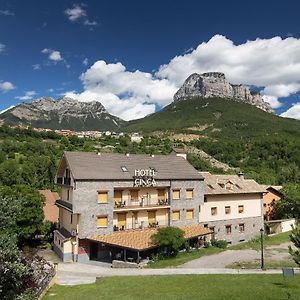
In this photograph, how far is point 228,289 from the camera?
22156 mm

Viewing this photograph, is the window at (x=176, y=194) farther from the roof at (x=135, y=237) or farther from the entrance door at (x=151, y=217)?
the roof at (x=135, y=237)

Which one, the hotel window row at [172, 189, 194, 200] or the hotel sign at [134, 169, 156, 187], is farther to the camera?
the hotel window row at [172, 189, 194, 200]

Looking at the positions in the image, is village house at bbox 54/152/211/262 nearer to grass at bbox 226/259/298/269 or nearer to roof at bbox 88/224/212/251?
roof at bbox 88/224/212/251

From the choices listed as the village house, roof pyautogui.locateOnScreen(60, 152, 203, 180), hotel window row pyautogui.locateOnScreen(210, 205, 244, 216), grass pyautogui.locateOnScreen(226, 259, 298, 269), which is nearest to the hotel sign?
the village house

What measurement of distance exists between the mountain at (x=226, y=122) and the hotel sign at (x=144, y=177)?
119493mm

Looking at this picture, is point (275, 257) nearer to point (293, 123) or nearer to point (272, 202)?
point (272, 202)

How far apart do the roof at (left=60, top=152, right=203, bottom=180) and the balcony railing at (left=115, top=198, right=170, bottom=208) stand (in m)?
2.58

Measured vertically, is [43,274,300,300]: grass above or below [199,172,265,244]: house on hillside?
below

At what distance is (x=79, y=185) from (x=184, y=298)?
1901cm

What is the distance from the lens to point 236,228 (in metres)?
47.2

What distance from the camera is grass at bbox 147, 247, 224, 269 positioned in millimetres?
A: 34156

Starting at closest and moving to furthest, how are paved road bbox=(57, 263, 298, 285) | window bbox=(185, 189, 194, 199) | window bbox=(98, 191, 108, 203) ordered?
paved road bbox=(57, 263, 298, 285), window bbox=(98, 191, 108, 203), window bbox=(185, 189, 194, 199)

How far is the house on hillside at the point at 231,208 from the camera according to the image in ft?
149

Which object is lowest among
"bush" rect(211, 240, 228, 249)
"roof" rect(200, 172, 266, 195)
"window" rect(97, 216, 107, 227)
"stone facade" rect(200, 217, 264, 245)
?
"bush" rect(211, 240, 228, 249)
